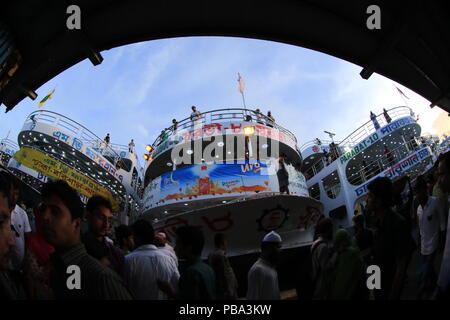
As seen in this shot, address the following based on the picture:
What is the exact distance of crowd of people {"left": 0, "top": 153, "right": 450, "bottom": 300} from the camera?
134cm

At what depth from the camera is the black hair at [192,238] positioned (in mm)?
2266

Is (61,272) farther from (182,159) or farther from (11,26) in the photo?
(182,159)

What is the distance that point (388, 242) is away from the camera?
7.08 ft

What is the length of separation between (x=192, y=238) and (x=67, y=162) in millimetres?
15479

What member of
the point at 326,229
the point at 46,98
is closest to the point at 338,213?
the point at 326,229

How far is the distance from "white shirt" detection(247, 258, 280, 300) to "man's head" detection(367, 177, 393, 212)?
1325 mm

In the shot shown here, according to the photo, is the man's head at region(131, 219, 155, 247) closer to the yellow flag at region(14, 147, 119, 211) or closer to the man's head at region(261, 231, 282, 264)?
the man's head at region(261, 231, 282, 264)

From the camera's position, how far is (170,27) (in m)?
3.36

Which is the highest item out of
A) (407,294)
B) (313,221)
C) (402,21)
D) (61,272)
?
(402,21)

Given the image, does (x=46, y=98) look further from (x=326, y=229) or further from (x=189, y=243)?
(x=326, y=229)

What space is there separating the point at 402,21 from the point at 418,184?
2.47 meters

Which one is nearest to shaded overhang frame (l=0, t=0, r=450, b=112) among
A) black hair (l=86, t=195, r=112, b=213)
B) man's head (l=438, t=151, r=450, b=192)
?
man's head (l=438, t=151, r=450, b=192)
